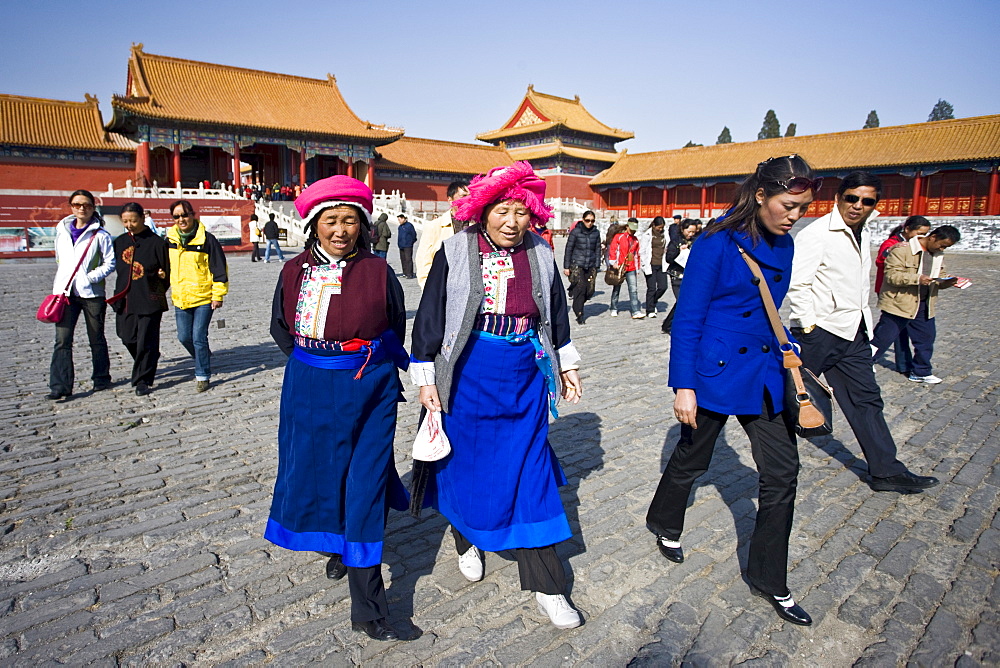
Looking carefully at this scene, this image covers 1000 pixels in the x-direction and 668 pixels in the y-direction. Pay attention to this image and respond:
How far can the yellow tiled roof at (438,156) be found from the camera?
33812mm

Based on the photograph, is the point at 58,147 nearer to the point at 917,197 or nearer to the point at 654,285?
the point at 654,285

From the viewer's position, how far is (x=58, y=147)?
2509 cm

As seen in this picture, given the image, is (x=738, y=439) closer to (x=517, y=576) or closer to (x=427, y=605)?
(x=517, y=576)

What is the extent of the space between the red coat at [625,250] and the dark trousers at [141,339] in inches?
234

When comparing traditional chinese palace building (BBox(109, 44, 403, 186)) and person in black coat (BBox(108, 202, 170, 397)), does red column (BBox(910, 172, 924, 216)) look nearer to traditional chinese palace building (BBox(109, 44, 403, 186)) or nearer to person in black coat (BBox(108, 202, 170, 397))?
traditional chinese palace building (BBox(109, 44, 403, 186))

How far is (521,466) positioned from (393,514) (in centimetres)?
114

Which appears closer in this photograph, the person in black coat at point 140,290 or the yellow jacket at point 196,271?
the person in black coat at point 140,290

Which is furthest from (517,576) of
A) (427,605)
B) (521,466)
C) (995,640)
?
(995,640)

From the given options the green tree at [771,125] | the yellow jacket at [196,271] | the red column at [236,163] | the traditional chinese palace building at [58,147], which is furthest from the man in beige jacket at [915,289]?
the green tree at [771,125]

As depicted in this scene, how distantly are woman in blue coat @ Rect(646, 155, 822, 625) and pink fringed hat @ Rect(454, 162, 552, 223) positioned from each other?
0.64m

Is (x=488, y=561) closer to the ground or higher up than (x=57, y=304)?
closer to the ground

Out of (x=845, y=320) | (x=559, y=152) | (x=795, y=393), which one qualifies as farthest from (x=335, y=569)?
(x=559, y=152)

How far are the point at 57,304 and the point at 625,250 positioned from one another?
6.72 metres

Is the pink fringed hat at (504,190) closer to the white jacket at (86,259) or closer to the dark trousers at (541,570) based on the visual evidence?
the dark trousers at (541,570)
